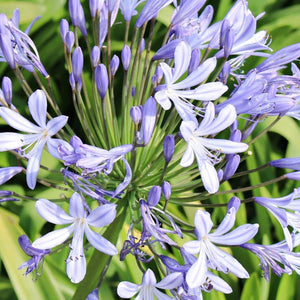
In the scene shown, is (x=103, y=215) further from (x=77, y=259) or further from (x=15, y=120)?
(x=15, y=120)

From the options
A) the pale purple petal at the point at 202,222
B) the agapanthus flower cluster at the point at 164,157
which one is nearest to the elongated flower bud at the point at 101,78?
the agapanthus flower cluster at the point at 164,157

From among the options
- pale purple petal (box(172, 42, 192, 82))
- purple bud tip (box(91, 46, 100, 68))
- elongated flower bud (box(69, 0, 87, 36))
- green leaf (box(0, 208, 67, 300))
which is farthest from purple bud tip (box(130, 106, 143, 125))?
green leaf (box(0, 208, 67, 300))

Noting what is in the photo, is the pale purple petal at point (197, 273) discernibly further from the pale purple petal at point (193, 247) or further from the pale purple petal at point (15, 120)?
the pale purple petal at point (15, 120)

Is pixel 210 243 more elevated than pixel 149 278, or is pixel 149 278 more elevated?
pixel 210 243

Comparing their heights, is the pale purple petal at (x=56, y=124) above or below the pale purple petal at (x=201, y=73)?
below

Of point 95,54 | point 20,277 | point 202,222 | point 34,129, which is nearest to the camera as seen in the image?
point 202,222

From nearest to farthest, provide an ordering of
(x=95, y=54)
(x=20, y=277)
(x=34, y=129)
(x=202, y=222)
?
1. (x=202, y=222)
2. (x=34, y=129)
3. (x=95, y=54)
4. (x=20, y=277)

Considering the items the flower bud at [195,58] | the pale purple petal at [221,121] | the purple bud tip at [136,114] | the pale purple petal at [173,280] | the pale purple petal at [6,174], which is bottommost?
the pale purple petal at [6,174]

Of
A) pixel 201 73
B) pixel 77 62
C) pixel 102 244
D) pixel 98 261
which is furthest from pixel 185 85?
pixel 98 261
